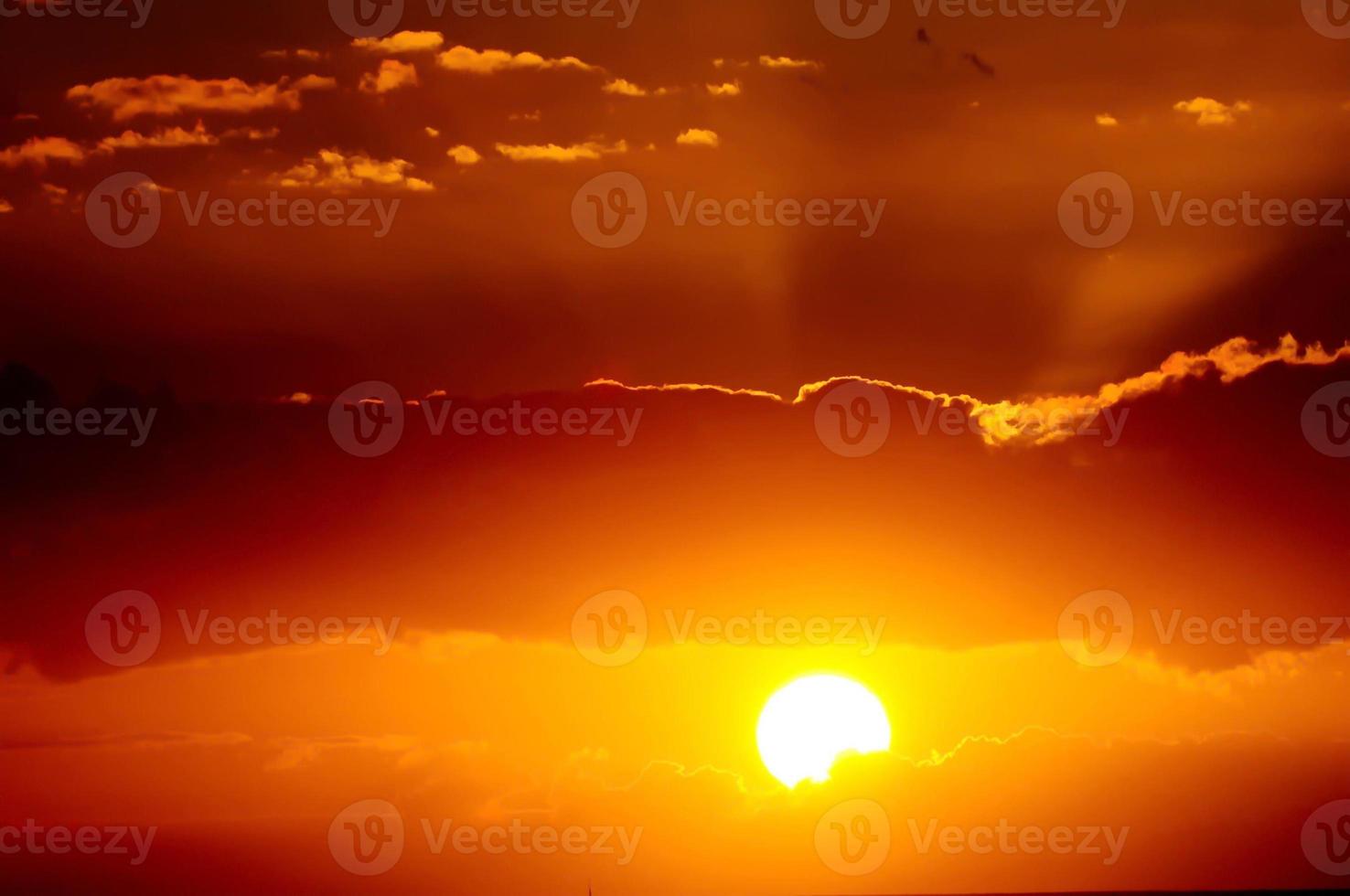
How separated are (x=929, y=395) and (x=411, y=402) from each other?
1022 inches

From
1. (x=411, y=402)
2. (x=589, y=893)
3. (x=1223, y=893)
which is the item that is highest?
(x=411, y=402)

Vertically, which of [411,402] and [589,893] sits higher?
[411,402]

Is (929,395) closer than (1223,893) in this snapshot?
Yes

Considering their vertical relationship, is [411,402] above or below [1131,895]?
above

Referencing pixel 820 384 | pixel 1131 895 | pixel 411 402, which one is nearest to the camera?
pixel 820 384

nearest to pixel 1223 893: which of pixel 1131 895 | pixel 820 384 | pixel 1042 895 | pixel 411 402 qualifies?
pixel 1131 895

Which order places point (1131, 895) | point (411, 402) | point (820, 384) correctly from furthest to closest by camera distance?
point (1131, 895) < point (411, 402) < point (820, 384)

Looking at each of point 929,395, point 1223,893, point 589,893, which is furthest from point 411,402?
point 1223,893

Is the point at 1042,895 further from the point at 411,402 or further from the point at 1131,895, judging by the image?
the point at 411,402

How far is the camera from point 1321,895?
174 feet

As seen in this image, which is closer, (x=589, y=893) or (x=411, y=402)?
(x=411, y=402)

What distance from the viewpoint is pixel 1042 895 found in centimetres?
5353

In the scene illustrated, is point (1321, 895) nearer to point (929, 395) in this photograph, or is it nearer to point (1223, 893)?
point (1223, 893)

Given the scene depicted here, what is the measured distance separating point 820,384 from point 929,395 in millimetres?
5443
